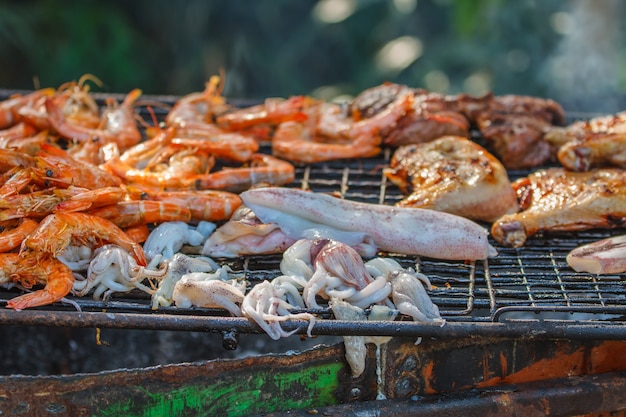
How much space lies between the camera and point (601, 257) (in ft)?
14.7

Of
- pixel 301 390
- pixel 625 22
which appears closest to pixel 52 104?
pixel 301 390

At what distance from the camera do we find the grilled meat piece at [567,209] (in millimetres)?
4898

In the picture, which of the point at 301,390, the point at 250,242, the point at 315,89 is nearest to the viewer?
the point at 301,390

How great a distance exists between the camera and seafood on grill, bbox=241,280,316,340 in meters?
3.67

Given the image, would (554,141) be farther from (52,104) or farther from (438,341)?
(52,104)

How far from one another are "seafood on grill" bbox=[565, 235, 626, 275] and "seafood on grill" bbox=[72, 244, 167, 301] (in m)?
2.38

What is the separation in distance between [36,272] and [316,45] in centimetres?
1011

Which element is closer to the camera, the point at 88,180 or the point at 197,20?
the point at 88,180

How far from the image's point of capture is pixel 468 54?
12781mm

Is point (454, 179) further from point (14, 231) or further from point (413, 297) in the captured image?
point (14, 231)

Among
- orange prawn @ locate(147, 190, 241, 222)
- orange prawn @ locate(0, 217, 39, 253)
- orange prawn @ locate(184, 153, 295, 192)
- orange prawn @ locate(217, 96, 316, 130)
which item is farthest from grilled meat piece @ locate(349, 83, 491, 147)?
orange prawn @ locate(0, 217, 39, 253)

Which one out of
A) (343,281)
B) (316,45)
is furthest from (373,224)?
(316,45)

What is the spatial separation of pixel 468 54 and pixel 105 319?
10291 mm

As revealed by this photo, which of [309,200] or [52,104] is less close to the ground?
[52,104]
